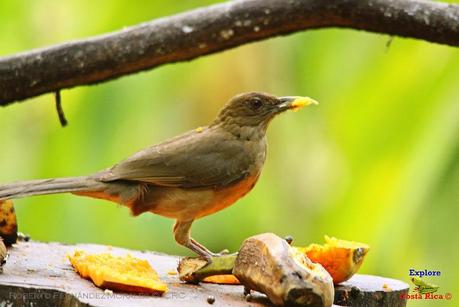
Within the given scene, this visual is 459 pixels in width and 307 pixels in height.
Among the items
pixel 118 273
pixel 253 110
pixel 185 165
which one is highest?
pixel 253 110

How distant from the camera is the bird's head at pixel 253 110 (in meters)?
5.83

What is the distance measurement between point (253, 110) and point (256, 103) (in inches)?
1.7

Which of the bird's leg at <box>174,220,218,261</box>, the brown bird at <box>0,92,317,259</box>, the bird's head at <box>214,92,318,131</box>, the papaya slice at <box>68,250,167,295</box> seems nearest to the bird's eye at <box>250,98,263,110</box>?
the bird's head at <box>214,92,318,131</box>

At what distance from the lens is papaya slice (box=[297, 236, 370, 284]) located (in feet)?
16.4

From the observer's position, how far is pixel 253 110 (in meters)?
Result: 5.84

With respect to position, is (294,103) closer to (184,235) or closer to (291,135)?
(184,235)

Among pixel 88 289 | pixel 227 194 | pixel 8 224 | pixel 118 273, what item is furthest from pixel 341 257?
pixel 8 224

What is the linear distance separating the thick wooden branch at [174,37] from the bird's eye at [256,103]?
34cm

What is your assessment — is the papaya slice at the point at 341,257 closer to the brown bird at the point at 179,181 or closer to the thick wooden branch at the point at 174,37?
the brown bird at the point at 179,181

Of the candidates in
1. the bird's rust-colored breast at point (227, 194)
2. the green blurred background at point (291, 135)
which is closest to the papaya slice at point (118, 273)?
the bird's rust-colored breast at point (227, 194)

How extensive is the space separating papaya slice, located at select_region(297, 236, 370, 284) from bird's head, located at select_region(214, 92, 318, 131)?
971 millimetres

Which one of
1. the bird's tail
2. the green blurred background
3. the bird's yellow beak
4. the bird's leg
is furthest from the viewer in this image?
the green blurred background

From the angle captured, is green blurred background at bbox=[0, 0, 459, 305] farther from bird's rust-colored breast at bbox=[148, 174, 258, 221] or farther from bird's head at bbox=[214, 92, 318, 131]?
bird's rust-colored breast at bbox=[148, 174, 258, 221]

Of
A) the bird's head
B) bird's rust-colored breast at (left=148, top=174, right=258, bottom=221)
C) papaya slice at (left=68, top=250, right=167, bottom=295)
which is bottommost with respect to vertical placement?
papaya slice at (left=68, top=250, right=167, bottom=295)
